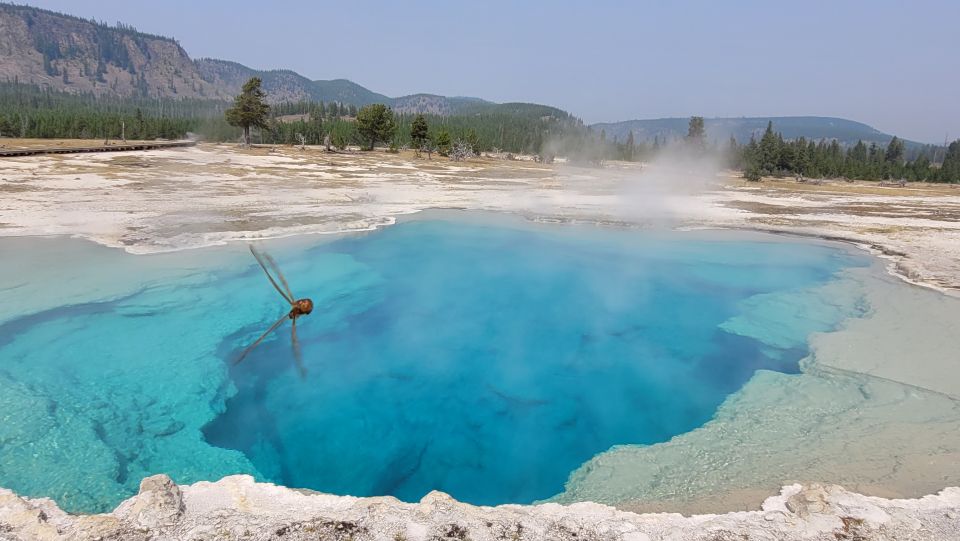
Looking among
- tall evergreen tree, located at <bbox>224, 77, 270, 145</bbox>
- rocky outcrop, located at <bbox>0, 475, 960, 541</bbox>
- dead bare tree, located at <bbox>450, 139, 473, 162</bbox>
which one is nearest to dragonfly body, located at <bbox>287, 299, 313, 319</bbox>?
rocky outcrop, located at <bbox>0, 475, 960, 541</bbox>

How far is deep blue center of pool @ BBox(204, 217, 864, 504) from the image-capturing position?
6.07 metres

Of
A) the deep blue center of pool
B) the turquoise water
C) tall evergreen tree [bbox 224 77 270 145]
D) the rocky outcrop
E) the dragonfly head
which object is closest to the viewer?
the rocky outcrop

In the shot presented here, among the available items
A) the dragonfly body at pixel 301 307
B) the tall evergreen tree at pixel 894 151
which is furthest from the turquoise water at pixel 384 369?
the tall evergreen tree at pixel 894 151

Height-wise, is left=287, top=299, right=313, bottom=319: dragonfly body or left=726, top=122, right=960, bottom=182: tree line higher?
left=726, top=122, right=960, bottom=182: tree line

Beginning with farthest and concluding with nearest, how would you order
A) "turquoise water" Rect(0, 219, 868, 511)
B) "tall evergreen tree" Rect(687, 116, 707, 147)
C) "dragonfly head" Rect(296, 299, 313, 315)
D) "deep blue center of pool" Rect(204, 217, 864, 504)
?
"tall evergreen tree" Rect(687, 116, 707, 147) < "deep blue center of pool" Rect(204, 217, 864, 504) < "turquoise water" Rect(0, 219, 868, 511) < "dragonfly head" Rect(296, 299, 313, 315)

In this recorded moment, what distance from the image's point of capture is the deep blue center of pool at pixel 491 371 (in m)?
6.07

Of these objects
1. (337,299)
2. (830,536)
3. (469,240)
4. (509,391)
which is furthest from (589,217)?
(830,536)

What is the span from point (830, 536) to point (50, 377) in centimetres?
906

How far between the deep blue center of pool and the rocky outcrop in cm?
112

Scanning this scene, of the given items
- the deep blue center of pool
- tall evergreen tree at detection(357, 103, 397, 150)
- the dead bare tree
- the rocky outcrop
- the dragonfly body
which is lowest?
the deep blue center of pool

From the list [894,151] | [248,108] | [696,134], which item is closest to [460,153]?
[248,108]

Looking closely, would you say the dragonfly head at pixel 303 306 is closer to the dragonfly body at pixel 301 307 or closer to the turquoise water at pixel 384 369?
the dragonfly body at pixel 301 307

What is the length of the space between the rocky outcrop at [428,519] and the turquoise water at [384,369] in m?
0.93

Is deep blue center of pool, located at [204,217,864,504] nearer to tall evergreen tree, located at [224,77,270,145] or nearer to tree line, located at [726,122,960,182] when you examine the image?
tall evergreen tree, located at [224,77,270,145]
